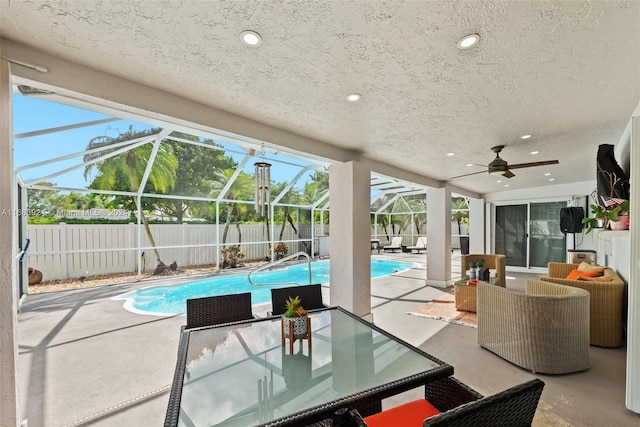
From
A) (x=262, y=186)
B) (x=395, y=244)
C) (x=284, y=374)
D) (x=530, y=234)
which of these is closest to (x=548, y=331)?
(x=284, y=374)

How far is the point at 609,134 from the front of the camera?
358 centimetres

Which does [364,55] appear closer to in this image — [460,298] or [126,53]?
[126,53]

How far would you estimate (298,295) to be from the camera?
277 centimetres

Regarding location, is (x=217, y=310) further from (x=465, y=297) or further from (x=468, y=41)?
(x=465, y=297)

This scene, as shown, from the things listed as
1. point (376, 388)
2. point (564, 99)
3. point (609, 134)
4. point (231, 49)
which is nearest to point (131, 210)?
point (231, 49)

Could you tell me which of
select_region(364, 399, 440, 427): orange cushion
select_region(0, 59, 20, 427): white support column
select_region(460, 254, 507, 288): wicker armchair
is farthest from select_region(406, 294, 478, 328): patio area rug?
select_region(0, 59, 20, 427): white support column

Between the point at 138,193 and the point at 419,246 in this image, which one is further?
the point at 419,246

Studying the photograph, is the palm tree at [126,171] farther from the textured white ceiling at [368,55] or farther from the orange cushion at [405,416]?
the orange cushion at [405,416]

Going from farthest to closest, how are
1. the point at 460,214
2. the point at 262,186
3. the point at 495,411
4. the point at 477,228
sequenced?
the point at 460,214, the point at 477,228, the point at 262,186, the point at 495,411

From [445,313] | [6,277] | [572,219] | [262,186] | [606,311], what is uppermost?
[262,186]

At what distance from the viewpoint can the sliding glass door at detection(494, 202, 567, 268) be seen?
832 cm

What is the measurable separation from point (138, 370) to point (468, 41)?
394 centimetres

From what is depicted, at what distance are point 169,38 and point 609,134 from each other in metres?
5.02

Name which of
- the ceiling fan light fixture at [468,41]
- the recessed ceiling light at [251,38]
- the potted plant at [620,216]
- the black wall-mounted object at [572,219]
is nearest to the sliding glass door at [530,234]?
the black wall-mounted object at [572,219]
